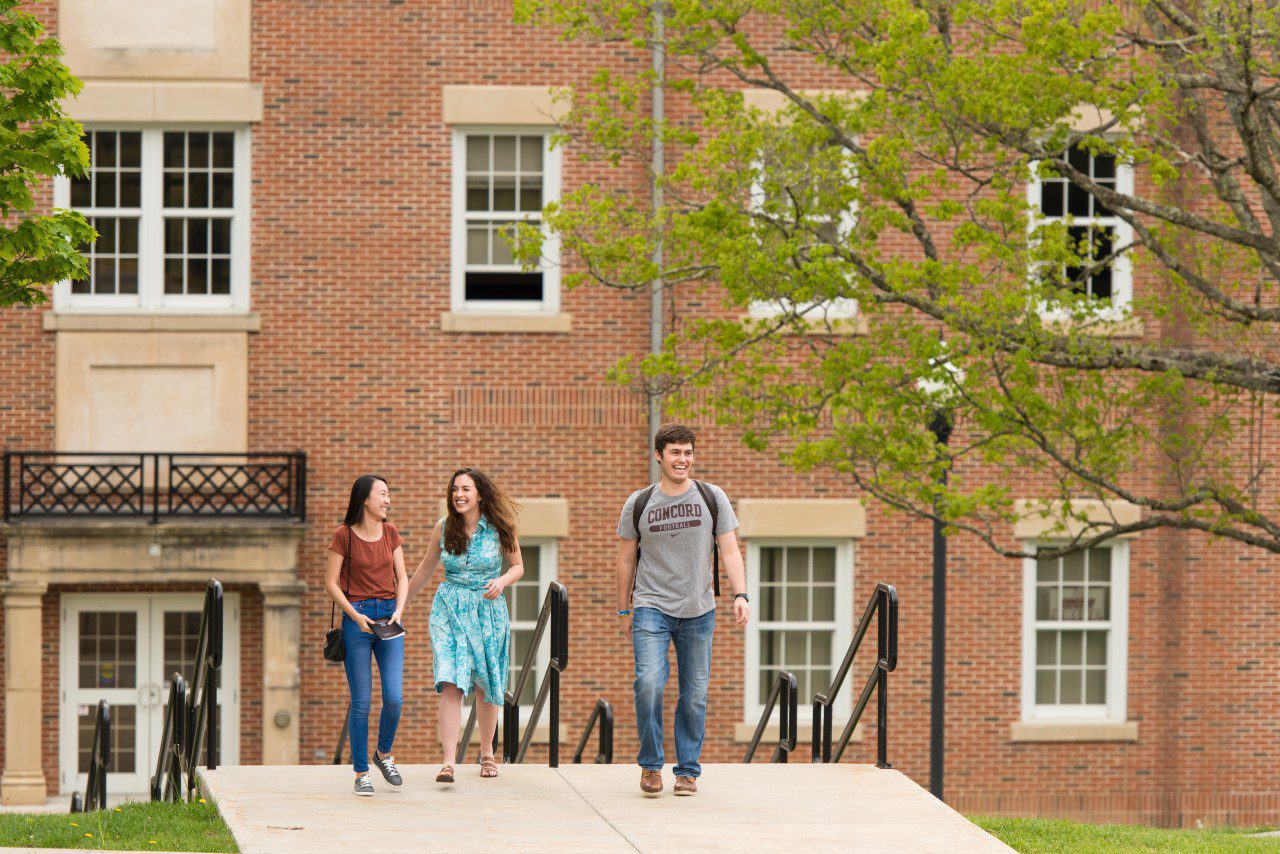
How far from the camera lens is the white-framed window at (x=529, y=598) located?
762 inches

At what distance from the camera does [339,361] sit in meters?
19.1

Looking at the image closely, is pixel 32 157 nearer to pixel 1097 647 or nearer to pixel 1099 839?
pixel 1099 839

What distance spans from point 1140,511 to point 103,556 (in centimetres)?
1094

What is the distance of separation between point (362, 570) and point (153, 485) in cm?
1046

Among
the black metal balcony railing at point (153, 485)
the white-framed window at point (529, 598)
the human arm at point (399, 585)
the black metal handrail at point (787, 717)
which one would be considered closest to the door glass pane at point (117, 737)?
the black metal balcony railing at point (153, 485)

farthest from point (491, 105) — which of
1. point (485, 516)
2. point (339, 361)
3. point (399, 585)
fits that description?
point (399, 585)

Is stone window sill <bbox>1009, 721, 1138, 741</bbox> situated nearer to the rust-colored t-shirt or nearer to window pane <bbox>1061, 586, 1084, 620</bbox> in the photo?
window pane <bbox>1061, 586, 1084, 620</bbox>

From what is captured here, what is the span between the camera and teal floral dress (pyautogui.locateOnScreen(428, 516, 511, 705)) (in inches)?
359

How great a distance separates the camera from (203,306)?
753 inches

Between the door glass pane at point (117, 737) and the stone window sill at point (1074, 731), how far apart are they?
9.46 metres

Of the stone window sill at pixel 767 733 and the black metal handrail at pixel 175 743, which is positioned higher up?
the black metal handrail at pixel 175 743

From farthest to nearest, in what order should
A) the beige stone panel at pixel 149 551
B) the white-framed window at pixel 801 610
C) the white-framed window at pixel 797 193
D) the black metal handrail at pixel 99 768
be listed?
the white-framed window at pixel 801 610, the beige stone panel at pixel 149 551, the white-framed window at pixel 797 193, the black metal handrail at pixel 99 768

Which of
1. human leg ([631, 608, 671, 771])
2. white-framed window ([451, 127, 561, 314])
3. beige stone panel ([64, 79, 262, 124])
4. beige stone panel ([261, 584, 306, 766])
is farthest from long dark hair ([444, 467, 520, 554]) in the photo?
beige stone panel ([64, 79, 262, 124])

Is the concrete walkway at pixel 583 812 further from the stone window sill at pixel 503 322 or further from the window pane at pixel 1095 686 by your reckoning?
the window pane at pixel 1095 686
